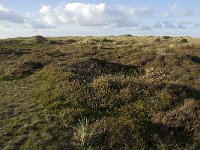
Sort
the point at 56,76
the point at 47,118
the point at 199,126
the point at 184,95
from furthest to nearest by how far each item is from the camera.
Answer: the point at 56,76, the point at 184,95, the point at 47,118, the point at 199,126

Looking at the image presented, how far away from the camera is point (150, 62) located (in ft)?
101

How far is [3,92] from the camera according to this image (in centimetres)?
2108

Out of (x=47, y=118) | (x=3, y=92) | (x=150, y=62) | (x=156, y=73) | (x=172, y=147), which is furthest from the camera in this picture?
(x=150, y=62)

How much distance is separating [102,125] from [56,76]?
A: 29.7ft

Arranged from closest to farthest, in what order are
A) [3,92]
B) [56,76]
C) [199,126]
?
[199,126]
[3,92]
[56,76]

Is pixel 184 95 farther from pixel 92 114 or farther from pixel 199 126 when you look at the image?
pixel 92 114

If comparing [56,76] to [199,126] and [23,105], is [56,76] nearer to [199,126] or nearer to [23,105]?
[23,105]

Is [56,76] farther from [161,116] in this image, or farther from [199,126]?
[199,126]

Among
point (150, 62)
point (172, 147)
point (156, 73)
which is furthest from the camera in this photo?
point (150, 62)

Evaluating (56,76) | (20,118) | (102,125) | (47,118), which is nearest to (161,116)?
(102,125)

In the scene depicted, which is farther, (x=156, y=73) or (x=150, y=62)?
(x=150, y=62)

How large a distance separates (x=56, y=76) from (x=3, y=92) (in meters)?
3.29

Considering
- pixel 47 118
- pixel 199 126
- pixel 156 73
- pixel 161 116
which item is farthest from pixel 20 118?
pixel 156 73

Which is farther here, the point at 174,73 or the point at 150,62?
the point at 150,62
